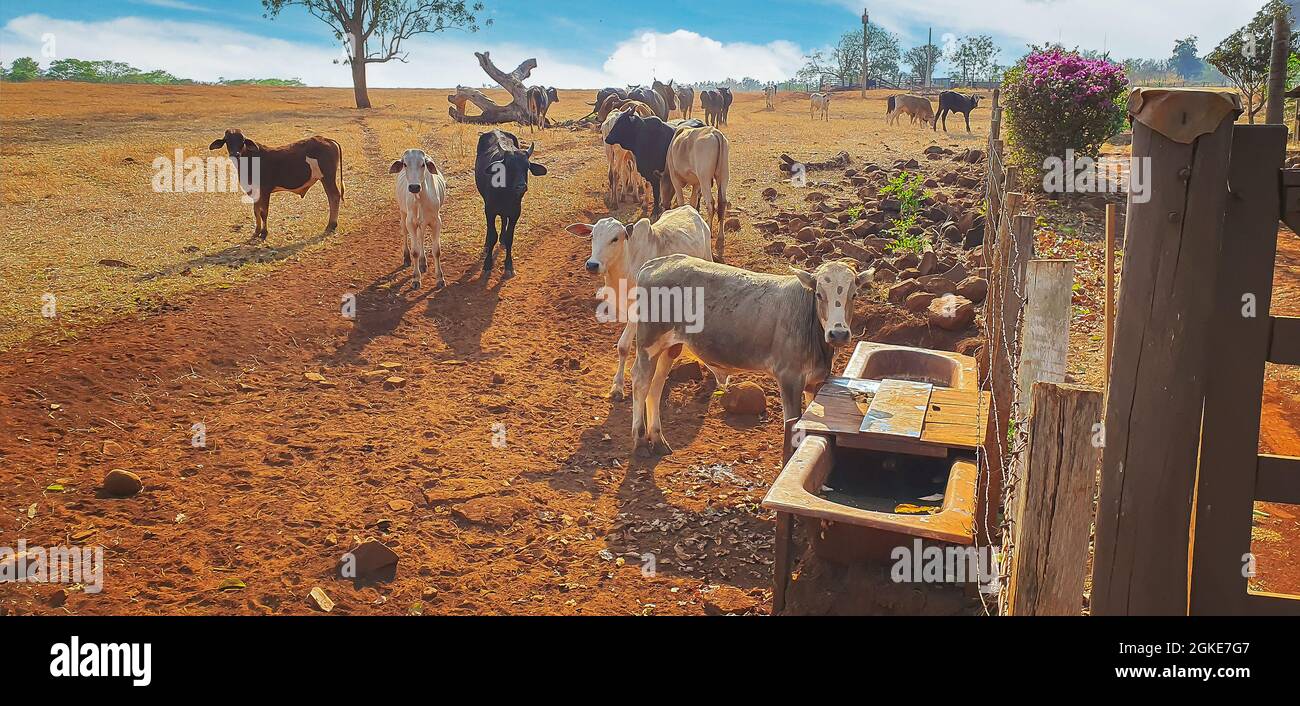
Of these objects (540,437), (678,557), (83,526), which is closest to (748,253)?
(540,437)

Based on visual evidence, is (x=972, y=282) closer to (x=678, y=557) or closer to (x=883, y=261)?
(x=883, y=261)

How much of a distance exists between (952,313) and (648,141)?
8204mm

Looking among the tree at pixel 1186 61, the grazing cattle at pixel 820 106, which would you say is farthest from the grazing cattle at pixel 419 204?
the tree at pixel 1186 61

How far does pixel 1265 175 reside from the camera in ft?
8.05

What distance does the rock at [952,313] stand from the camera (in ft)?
27.8

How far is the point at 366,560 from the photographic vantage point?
5.21 m

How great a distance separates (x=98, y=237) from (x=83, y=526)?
8.68m

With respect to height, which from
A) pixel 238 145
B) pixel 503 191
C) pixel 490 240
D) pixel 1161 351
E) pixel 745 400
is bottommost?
pixel 745 400

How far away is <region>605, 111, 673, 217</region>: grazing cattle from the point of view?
15.5 meters

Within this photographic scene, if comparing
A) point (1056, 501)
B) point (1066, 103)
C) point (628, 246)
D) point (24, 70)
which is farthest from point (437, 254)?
point (24, 70)

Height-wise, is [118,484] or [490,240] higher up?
[490,240]

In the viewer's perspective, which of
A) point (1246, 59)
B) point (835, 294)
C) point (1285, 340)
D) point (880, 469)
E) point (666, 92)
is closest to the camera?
point (1285, 340)

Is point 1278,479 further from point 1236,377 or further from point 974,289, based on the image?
point 974,289

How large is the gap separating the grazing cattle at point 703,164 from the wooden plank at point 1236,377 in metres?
10.5
